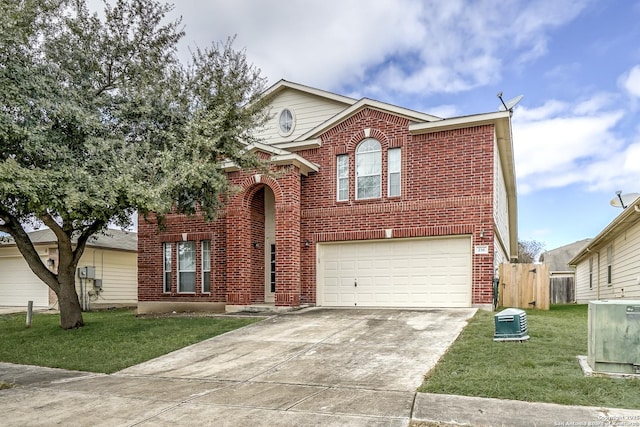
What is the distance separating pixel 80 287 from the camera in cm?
2077

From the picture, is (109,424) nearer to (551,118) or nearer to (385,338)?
(385,338)

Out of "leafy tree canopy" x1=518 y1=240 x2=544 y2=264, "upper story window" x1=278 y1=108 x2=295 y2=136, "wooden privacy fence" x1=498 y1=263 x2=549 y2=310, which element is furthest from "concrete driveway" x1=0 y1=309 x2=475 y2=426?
"leafy tree canopy" x1=518 y1=240 x2=544 y2=264

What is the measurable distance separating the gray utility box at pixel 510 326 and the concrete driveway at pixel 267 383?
955 mm

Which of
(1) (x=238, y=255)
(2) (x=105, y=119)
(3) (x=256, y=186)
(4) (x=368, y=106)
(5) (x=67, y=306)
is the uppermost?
(4) (x=368, y=106)

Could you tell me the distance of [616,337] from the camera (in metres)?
6.10

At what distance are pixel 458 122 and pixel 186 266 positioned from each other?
9.99 metres

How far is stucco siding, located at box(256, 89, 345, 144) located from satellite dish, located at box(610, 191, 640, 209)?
9337 mm

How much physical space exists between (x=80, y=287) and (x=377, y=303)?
13.7 metres

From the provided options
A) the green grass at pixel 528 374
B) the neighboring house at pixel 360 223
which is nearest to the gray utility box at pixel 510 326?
the green grass at pixel 528 374

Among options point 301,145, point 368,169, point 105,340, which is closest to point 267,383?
point 105,340

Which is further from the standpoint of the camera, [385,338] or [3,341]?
[3,341]

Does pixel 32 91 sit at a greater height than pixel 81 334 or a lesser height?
greater

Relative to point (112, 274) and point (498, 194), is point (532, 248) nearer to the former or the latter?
point (498, 194)

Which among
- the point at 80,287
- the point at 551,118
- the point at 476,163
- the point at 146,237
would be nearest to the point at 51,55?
the point at 146,237
